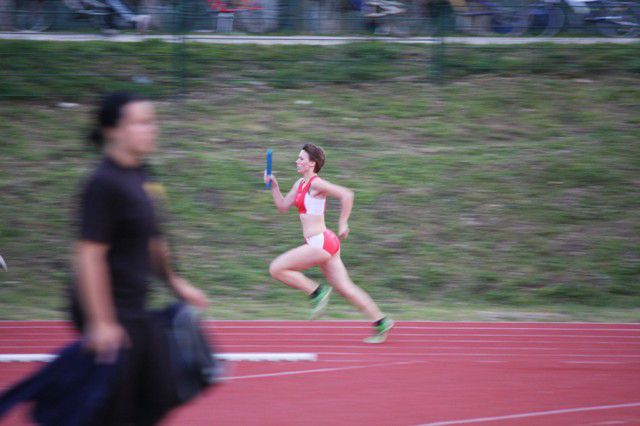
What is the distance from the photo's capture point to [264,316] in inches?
331

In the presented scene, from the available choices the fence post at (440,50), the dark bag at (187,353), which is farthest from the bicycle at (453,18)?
the dark bag at (187,353)

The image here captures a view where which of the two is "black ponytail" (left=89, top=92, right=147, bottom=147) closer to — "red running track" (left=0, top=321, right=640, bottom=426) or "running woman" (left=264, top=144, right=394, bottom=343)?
"red running track" (left=0, top=321, right=640, bottom=426)

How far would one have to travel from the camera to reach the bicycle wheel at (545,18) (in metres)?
15.3

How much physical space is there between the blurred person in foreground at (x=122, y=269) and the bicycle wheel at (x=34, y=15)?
467 inches

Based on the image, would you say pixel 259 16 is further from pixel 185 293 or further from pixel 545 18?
pixel 185 293

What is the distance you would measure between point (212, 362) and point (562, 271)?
7.10 metres

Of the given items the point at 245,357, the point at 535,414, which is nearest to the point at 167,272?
the point at 535,414

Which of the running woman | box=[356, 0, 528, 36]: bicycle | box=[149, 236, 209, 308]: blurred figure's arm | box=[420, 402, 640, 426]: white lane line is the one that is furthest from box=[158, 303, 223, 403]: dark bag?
box=[356, 0, 528, 36]: bicycle

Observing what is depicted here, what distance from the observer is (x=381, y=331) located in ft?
23.4

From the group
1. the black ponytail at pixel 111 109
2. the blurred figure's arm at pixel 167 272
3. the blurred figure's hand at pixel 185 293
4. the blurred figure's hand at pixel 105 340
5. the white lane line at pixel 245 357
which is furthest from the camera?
the white lane line at pixel 245 357

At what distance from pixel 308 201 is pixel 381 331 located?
1280 mm

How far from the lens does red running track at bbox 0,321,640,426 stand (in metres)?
5.25

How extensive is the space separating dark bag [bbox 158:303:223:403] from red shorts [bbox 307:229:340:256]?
146 inches

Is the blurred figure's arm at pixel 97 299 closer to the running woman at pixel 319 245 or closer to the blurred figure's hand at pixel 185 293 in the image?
the blurred figure's hand at pixel 185 293
